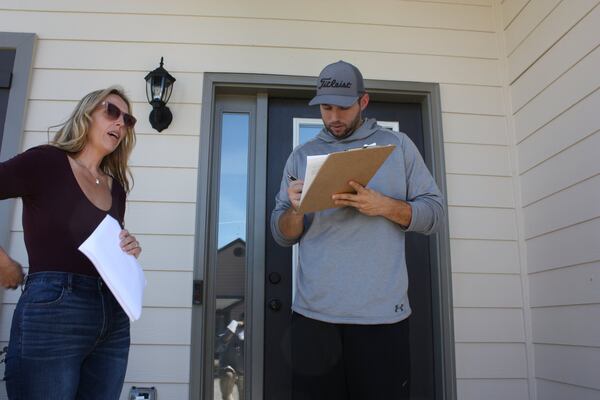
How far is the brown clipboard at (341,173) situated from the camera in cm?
148

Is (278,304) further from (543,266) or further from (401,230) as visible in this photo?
(543,266)

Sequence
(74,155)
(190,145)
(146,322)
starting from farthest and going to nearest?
(190,145), (146,322), (74,155)

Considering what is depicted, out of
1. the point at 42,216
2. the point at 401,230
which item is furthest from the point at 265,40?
the point at 42,216

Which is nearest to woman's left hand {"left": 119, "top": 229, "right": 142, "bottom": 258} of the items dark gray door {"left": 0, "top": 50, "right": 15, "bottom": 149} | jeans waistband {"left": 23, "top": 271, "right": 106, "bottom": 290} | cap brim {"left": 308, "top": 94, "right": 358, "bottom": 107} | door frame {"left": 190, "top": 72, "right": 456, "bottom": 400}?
jeans waistband {"left": 23, "top": 271, "right": 106, "bottom": 290}

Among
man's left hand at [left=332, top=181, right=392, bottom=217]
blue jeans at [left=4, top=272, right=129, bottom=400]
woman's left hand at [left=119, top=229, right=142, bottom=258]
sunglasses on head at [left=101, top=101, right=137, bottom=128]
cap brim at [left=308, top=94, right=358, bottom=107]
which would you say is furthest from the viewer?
cap brim at [left=308, top=94, right=358, bottom=107]

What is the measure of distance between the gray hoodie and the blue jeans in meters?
0.64

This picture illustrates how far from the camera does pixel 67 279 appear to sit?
1281 millimetres

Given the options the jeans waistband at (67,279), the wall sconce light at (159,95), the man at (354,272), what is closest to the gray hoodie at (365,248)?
the man at (354,272)

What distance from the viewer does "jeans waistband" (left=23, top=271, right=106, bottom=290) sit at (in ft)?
4.16

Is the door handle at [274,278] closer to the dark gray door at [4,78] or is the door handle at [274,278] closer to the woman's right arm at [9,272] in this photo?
the woman's right arm at [9,272]

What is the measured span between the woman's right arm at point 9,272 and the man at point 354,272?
82 centimetres

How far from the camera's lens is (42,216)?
4.27 feet

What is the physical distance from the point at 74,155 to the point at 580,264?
2059mm

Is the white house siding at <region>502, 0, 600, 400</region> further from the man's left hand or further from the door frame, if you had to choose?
the man's left hand
